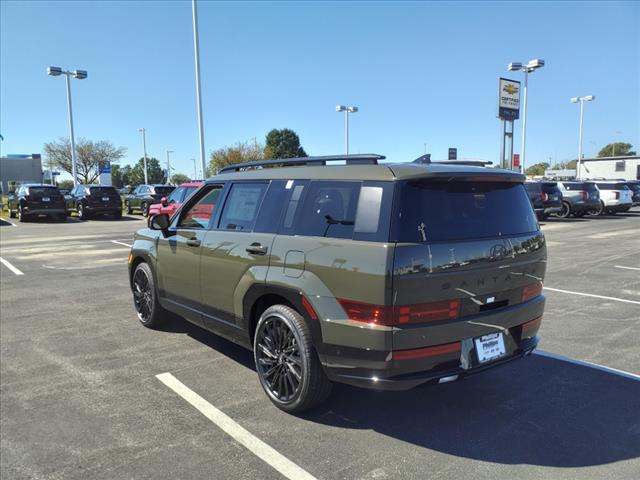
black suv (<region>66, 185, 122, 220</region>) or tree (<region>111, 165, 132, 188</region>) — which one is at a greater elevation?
tree (<region>111, 165, 132, 188</region>)

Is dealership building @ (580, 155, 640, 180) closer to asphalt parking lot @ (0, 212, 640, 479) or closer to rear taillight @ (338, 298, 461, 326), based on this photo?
asphalt parking lot @ (0, 212, 640, 479)

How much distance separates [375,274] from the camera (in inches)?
117

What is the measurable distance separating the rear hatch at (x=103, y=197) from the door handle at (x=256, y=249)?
22357 mm

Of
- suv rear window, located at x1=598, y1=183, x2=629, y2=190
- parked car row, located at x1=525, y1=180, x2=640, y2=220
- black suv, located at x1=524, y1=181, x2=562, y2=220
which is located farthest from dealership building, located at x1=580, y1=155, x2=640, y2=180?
black suv, located at x1=524, y1=181, x2=562, y2=220

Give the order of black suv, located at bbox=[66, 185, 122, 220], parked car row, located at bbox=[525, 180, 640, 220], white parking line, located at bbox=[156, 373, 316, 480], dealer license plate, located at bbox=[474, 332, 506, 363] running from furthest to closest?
black suv, located at bbox=[66, 185, 122, 220], parked car row, located at bbox=[525, 180, 640, 220], dealer license plate, located at bbox=[474, 332, 506, 363], white parking line, located at bbox=[156, 373, 316, 480]

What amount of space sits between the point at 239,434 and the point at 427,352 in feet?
4.55

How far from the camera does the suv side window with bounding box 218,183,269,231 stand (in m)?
4.13

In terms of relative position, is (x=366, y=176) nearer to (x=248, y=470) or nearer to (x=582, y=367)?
(x=248, y=470)

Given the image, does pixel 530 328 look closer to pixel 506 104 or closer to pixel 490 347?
pixel 490 347

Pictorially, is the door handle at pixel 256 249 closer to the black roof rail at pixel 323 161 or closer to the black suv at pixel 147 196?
the black roof rail at pixel 323 161

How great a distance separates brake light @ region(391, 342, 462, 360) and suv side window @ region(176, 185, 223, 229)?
2389 millimetres

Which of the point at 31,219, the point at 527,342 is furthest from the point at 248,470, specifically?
the point at 31,219

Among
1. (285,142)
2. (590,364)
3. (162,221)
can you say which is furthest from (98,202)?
(285,142)

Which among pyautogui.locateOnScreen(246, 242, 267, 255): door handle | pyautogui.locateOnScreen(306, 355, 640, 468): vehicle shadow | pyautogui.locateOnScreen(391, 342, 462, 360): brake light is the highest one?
pyautogui.locateOnScreen(246, 242, 267, 255): door handle
